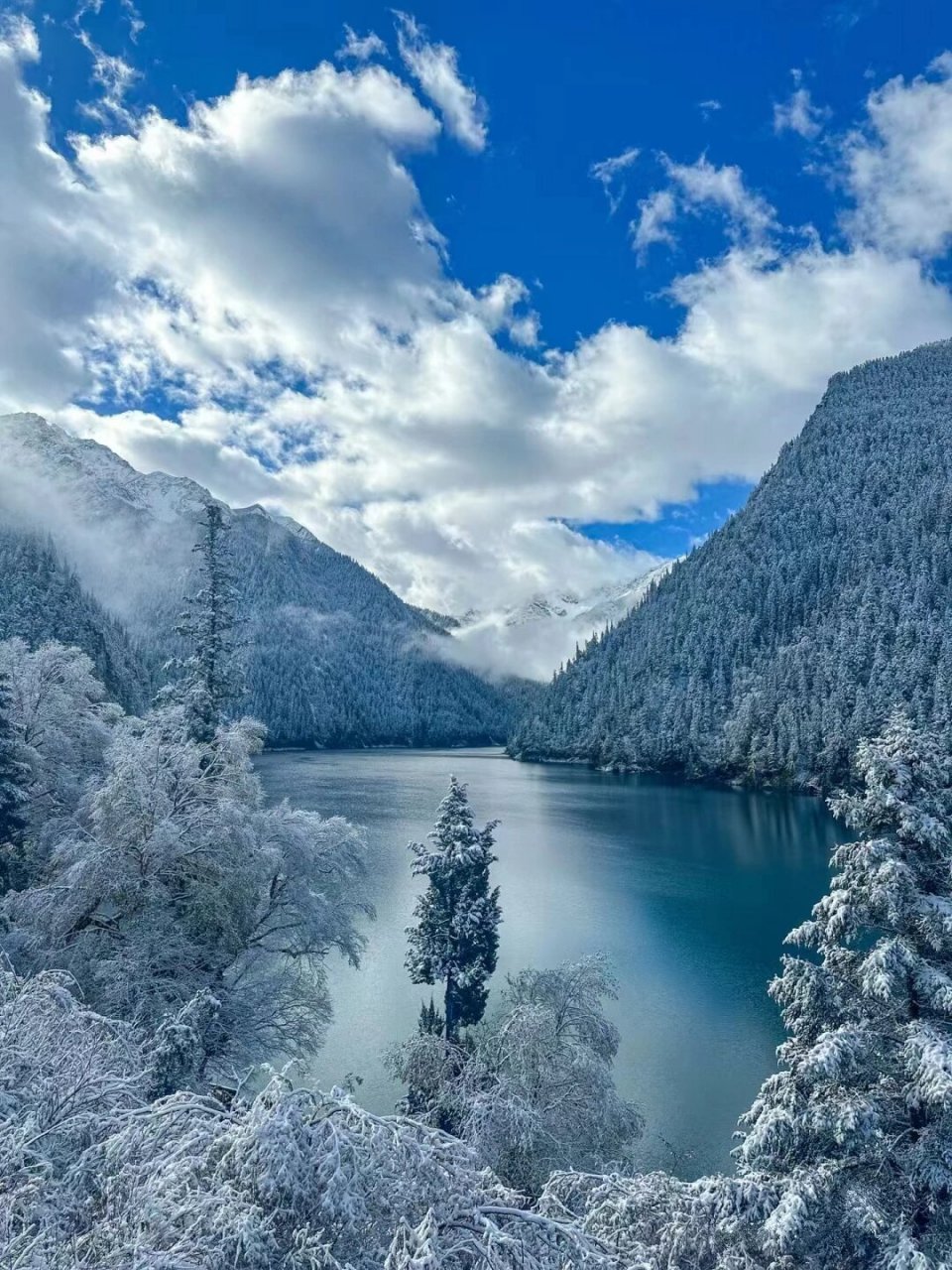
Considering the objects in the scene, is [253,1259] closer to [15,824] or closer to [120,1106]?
[120,1106]

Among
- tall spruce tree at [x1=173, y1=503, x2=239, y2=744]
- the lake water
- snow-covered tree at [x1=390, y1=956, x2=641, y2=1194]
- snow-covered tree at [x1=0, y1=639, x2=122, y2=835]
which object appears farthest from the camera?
tall spruce tree at [x1=173, y1=503, x2=239, y2=744]

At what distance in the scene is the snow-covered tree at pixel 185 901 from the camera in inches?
609

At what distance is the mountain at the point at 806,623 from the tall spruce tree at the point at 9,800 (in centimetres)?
9389

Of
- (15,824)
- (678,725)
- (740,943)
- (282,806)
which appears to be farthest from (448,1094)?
(678,725)

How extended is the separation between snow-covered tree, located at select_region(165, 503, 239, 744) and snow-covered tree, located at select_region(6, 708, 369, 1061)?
10.3 feet

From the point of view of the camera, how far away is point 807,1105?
9.61 m

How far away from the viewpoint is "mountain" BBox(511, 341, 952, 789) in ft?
349

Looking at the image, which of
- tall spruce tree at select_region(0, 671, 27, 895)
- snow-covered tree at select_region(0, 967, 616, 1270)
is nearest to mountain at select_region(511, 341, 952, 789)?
tall spruce tree at select_region(0, 671, 27, 895)

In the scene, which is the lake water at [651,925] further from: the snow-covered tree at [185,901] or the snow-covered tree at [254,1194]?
the snow-covered tree at [254,1194]

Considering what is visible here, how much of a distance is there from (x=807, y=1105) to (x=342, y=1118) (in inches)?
290

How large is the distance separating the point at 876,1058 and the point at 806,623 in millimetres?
144210

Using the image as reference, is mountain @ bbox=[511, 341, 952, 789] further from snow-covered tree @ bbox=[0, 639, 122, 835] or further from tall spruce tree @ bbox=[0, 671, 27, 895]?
tall spruce tree @ bbox=[0, 671, 27, 895]

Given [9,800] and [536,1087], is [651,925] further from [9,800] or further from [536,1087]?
[9,800]

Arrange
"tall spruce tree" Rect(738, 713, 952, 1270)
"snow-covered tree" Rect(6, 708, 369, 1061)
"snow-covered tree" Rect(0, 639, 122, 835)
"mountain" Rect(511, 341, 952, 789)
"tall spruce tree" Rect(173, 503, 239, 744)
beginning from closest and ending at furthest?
"tall spruce tree" Rect(738, 713, 952, 1270) → "snow-covered tree" Rect(6, 708, 369, 1061) → "snow-covered tree" Rect(0, 639, 122, 835) → "tall spruce tree" Rect(173, 503, 239, 744) → "mountain" Rect(511, 341, 952, 789)
